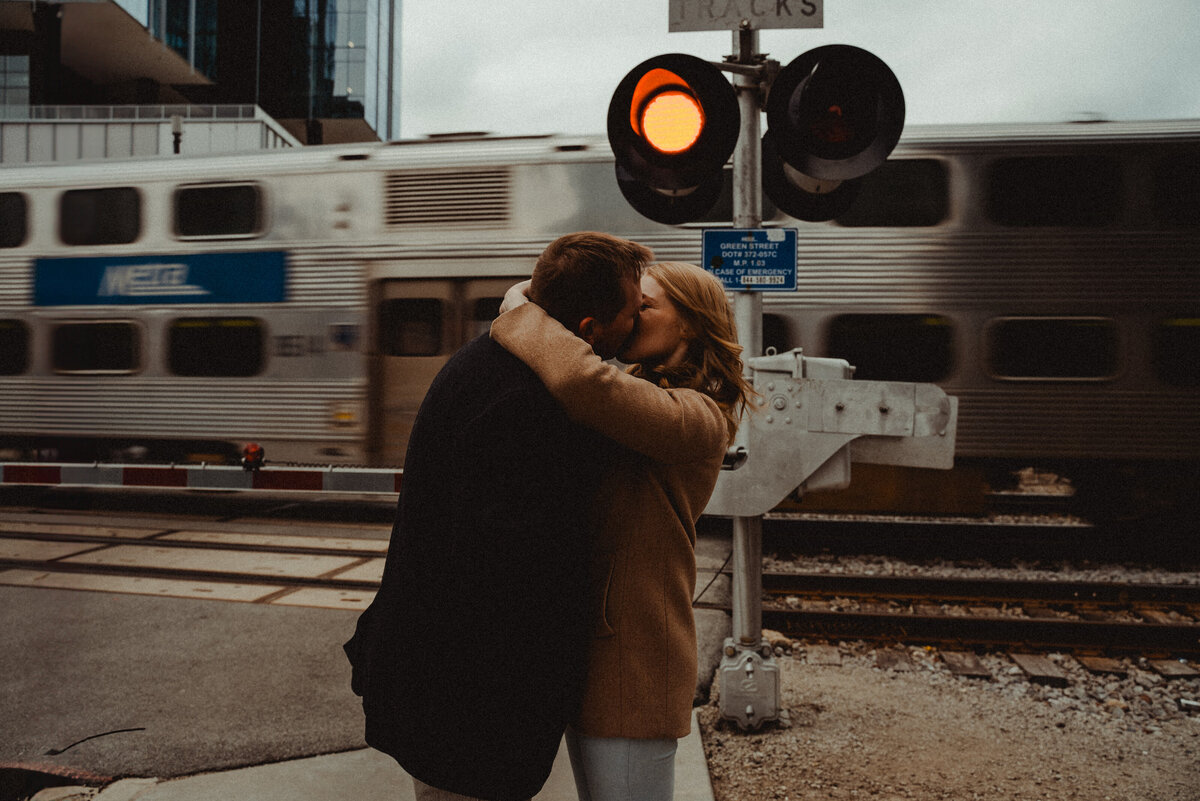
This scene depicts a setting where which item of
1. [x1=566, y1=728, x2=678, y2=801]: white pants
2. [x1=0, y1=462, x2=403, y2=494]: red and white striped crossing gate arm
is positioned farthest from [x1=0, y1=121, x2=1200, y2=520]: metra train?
[x1=566, y1=728, x2=678, y2=801]: white pants

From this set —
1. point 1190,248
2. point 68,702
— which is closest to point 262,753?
point 68,702

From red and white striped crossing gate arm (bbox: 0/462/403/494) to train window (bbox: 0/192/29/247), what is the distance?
211 inches

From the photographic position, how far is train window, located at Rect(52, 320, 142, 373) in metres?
8.73

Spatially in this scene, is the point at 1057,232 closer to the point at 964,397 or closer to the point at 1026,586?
the point at 964,397

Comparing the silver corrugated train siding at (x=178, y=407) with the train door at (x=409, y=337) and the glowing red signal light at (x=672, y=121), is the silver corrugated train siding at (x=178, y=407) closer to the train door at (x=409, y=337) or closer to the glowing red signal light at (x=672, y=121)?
the train door at (x=409, y=337)

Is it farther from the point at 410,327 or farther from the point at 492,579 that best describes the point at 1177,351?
the point at 492,579

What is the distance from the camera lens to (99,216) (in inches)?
348

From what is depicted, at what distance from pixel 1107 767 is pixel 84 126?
104ft

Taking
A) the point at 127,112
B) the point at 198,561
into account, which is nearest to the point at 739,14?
the point at 198,561

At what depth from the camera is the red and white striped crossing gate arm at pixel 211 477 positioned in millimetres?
4500

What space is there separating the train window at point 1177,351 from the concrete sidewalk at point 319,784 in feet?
20.8

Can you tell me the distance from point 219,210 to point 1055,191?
859cm

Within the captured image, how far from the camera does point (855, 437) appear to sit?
3.12 meters

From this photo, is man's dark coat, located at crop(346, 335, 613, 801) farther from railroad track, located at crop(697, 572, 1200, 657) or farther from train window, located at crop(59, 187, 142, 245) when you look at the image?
train window, located at crop(59, 187, 142, 245)
